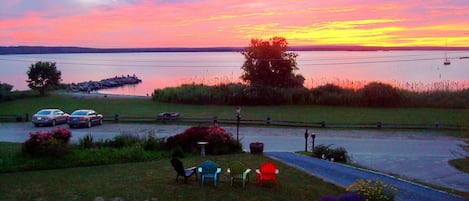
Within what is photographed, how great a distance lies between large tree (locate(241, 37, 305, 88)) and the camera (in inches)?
2293

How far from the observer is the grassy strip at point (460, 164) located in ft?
69.6

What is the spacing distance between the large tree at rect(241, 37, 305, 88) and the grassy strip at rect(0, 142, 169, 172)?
122 ft

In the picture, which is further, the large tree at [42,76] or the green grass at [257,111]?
the large tree at [42,76]

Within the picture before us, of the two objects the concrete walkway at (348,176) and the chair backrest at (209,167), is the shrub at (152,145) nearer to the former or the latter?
the concrete walkway at (348,176)

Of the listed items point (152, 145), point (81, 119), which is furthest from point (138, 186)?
point (81, 119)

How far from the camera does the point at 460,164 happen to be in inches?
874

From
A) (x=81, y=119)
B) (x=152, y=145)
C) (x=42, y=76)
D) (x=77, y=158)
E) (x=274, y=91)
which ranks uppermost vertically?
(x=42, y=76)

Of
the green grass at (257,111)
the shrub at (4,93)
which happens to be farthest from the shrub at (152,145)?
the shrub at (4,93)

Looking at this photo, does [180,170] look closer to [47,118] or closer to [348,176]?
[348,176]

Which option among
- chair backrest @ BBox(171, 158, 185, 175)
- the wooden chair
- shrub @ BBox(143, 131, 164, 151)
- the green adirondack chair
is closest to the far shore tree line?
shrub @ BBox(143, 131, 164, 151)

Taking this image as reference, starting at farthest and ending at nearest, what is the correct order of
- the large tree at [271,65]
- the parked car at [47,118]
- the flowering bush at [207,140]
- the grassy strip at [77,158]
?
the large tree at [271,65] < the parked car at [47,118] < the flowering bush at [207,140] < the grassy strip at [77,158]

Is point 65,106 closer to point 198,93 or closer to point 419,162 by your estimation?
point 198,93

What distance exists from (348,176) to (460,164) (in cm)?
760

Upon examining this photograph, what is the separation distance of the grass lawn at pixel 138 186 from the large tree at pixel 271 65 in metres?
40.5
